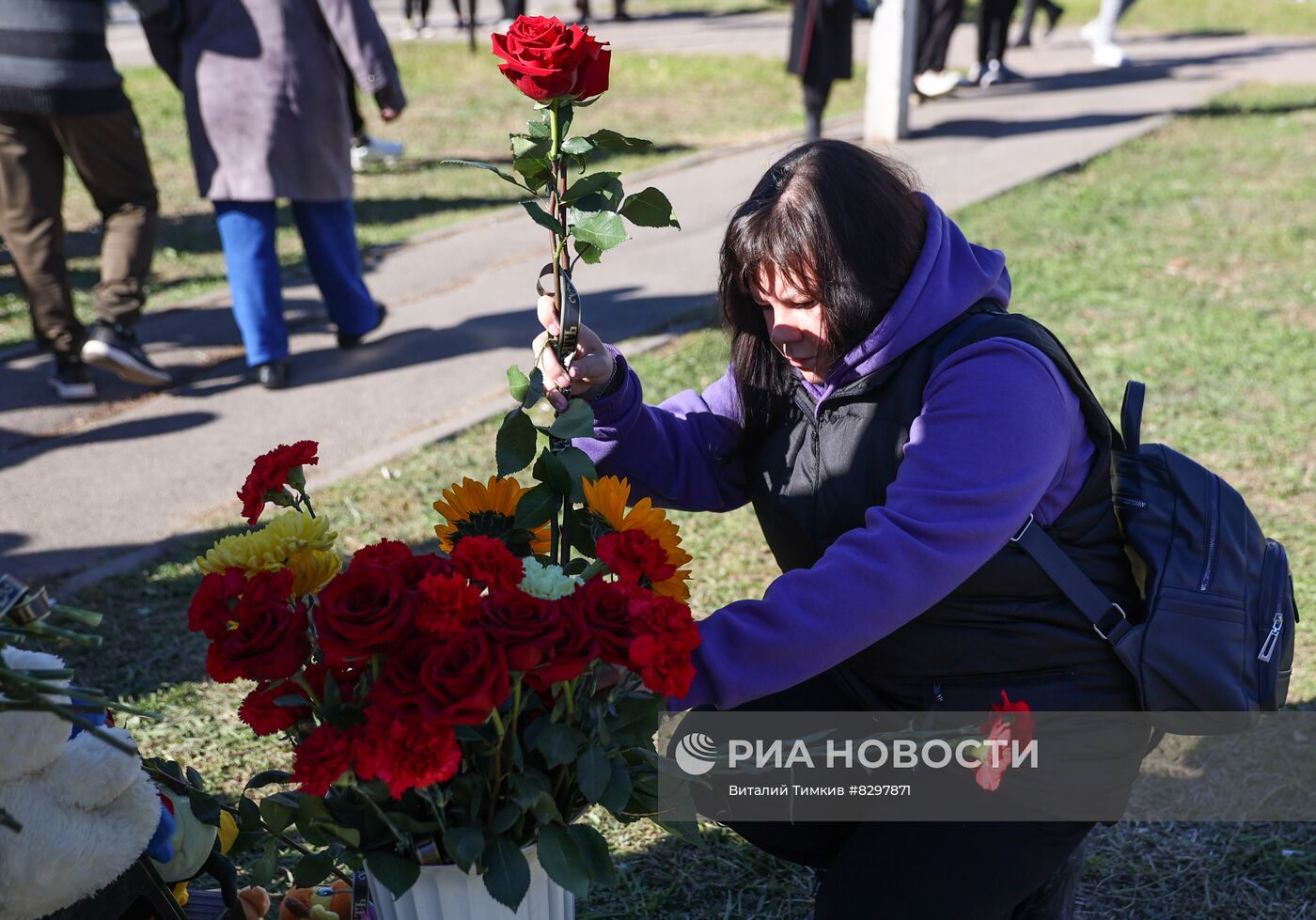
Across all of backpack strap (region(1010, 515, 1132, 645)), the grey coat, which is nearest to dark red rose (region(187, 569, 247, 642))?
backpack strap (region(1010, 515, 1132, 645))

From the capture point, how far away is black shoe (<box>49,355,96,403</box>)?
202 inches

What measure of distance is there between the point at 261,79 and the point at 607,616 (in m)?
4.12

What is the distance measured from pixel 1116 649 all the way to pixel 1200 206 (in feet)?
21.7

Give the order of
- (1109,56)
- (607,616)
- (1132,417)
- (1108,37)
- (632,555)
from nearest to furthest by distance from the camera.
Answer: (607,616)
(632,555)
(1132,417)
(1109,56)
(1108,37)

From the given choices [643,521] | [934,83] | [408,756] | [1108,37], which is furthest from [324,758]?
[1108,37]

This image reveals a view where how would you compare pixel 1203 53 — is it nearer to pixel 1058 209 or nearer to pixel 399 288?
pixel 1058 209

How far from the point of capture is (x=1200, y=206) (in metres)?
7.71

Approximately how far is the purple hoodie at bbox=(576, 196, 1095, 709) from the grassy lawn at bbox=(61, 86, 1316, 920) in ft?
3.02

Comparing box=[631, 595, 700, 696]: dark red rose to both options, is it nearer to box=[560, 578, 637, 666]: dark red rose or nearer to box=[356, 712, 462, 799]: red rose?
box=[560, 578, 637, 666]: dark red rose

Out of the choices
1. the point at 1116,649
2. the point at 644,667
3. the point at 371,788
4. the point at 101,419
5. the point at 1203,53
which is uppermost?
the point at 644,667

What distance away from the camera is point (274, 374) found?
5230 millimetres

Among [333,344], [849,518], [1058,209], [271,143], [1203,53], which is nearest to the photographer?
[849,518]

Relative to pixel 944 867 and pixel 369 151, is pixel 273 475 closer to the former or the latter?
pixel 944 867

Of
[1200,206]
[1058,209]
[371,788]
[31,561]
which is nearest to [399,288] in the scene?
[31,561]
